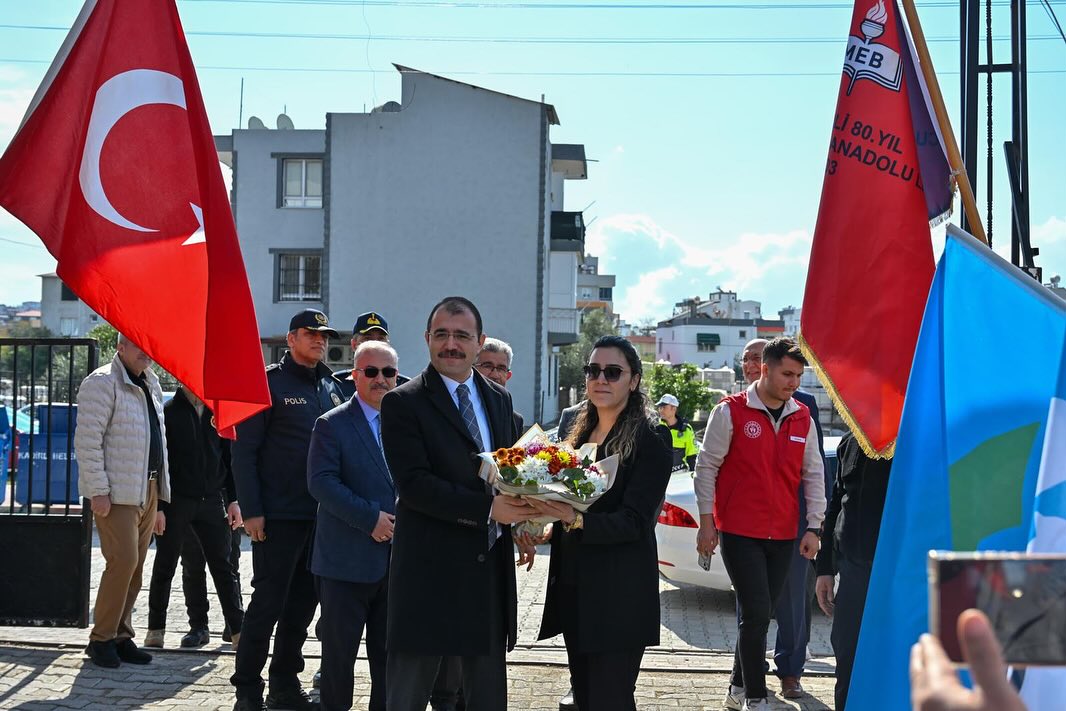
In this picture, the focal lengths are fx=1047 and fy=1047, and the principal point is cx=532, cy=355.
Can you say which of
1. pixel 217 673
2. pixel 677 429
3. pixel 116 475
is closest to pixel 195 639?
pixel 217 673

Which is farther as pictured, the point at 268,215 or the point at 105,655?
the point at 268,215

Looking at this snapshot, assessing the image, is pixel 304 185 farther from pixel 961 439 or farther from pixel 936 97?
pixel 961 439

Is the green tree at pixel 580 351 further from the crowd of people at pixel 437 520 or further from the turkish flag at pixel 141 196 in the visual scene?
the turkish flag at pixel 141 196

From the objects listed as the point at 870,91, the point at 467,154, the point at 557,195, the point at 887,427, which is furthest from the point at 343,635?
the point at 557,195

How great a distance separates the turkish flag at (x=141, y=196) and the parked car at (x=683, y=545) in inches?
195

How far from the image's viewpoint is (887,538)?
296 centimetres

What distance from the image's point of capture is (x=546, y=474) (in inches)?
162

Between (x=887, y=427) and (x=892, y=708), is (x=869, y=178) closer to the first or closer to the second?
(x=887, y=427)

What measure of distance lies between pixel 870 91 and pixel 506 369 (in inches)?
133

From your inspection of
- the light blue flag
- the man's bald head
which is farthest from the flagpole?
the man's bald head

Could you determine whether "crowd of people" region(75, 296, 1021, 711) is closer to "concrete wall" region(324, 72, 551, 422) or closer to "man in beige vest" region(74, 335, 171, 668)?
"man in beige vest" region(74, 335, 171, 668)

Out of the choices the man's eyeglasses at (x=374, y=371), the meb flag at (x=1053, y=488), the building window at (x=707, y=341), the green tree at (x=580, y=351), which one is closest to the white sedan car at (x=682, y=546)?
the man's eyeglasses at (x=374, y=371)

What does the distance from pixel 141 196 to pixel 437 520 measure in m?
2.17

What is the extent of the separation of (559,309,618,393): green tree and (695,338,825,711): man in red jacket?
41766mm
